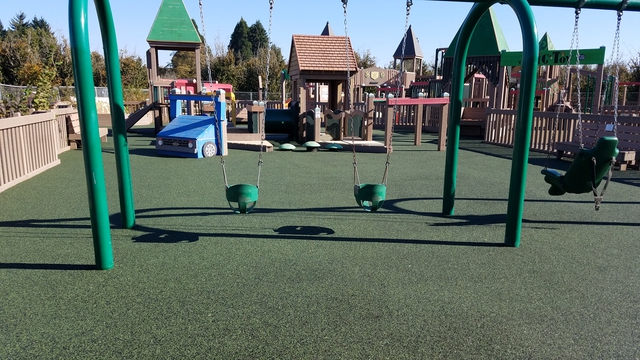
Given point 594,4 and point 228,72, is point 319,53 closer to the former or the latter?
point 594,4

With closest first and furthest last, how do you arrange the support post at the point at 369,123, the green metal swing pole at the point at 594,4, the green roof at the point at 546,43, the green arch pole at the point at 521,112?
1. the green arch pole at the point at 521,112
2. the green metal swing pole at the point at 594,4
3. the support post at the point at 369,123
4. the green roof at the point at 546,43

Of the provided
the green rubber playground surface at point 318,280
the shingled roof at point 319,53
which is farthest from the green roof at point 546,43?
the green rubber playground surface at point 318,280

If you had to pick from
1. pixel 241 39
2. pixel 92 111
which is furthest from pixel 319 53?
pixel 241 39

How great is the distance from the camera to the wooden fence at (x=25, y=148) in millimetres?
6365

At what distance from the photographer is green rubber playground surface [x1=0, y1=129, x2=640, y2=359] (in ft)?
8.47

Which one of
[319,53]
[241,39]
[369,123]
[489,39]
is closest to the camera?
[369,123]

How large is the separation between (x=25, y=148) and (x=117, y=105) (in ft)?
12.8

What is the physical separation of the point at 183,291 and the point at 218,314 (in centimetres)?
47

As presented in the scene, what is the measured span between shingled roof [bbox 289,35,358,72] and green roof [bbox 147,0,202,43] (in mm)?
3788

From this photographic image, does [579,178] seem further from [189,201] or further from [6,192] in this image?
[6,192]

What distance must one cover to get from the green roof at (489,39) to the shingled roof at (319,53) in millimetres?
4133

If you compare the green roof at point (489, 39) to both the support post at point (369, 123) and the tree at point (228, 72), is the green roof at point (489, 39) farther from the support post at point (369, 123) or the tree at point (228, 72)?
the tree at point (228, 72)

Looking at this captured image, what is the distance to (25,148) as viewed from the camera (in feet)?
23.2

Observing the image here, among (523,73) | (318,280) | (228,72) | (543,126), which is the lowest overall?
(318,280)
